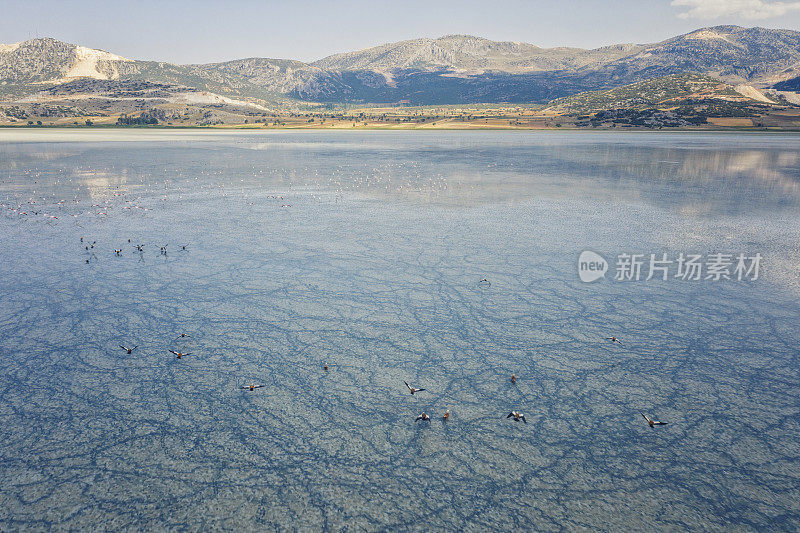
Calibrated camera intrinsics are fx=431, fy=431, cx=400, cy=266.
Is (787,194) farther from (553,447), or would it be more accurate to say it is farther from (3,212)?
(3,212)

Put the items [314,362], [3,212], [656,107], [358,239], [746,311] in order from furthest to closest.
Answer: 1. [656,107]
2. [3,212]
3. [358,239]
4. [746,311]
5. [314,362]

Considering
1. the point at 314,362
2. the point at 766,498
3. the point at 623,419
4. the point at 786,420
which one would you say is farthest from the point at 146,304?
the point at 786,420

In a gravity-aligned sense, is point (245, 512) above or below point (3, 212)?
below

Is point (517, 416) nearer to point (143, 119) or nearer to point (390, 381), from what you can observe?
point (390, 381)

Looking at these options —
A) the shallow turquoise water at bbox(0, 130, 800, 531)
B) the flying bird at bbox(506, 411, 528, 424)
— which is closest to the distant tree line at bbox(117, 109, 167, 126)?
the shallow turquoise water at bbox(0, 130, 800, 531)

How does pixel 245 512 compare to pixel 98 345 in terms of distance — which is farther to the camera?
pixel 98 345

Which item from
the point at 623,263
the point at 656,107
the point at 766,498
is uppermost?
the point at 656,107

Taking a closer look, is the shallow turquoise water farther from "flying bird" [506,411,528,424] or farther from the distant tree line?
the distant tree line

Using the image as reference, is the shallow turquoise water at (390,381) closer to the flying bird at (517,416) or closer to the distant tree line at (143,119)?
the flying bird at (517,416)

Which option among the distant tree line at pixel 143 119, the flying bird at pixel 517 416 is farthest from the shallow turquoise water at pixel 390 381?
the distant tree line at pixel 143 119
